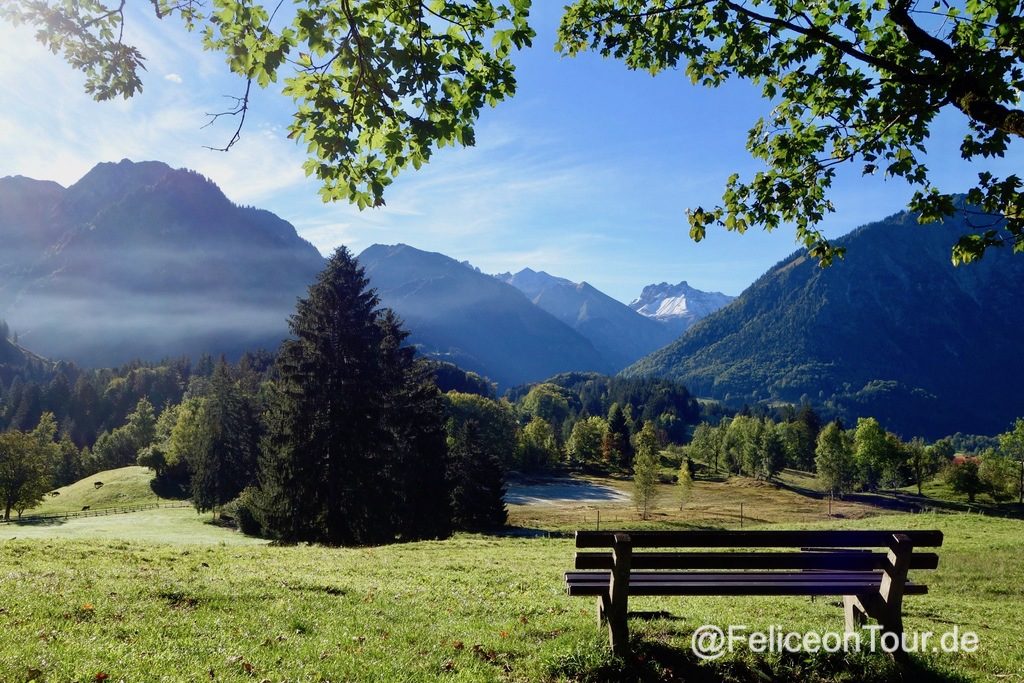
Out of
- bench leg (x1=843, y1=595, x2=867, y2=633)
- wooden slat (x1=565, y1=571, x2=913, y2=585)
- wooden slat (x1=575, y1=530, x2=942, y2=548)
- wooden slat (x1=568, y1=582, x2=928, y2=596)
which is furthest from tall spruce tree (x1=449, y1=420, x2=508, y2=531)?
wooden slat (x1=575, y1=530, x2=942, y2=548)

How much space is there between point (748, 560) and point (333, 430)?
26288mm

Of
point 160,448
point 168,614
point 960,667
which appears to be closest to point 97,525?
point 160,448

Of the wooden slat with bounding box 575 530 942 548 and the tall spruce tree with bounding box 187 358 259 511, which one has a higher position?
the wooden slat with bounding box 575 530 942 548

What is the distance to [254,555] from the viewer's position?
1759 centimetres

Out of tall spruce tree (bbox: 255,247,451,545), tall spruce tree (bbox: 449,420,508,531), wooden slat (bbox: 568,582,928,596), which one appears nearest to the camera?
wooden slat (bbox: 568,582,928,596)

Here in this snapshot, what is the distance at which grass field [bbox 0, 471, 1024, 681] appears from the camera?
684cm

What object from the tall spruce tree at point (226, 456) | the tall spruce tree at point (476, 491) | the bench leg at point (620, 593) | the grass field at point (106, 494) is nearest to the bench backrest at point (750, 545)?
the bench leg at point (620, 593)

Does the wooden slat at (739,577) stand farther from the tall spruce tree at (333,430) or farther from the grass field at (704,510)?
the grass field at (704,510)

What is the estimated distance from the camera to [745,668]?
23.3 ft

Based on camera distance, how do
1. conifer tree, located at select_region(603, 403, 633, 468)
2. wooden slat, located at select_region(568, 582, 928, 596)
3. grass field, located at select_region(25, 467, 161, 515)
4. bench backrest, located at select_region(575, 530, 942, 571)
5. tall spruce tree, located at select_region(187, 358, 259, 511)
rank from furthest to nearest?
conifer tree, located at select_region(603, 403, 633, 468) → grass field, located at select_region(25, 467, 161, 515) → tall spruce tree, located at select_region(187, 358, 259, 511) → wooden slat, located at select_region(568, 582, 928, 596) → bench backrest, located at select_region(575, 530, 942, 571)

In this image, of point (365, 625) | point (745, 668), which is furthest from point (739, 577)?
point (365, 625)

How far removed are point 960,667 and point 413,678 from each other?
6.84m

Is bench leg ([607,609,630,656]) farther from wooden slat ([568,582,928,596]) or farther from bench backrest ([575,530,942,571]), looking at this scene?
bench backrest ([575,530,942,571])

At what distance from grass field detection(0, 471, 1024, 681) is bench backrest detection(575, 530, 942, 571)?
113cm
